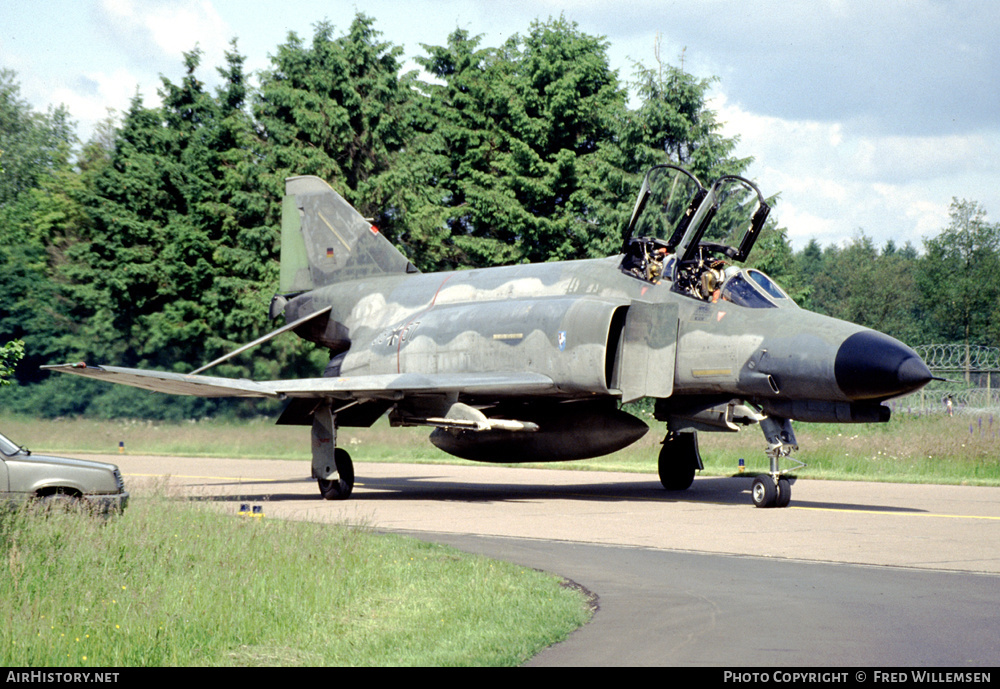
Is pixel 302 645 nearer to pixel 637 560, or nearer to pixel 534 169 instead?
pixel 637 560

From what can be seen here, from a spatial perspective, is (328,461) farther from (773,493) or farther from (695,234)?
(773,493)

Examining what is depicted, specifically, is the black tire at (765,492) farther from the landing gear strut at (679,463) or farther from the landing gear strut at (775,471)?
the landing gear strut at (679,463)

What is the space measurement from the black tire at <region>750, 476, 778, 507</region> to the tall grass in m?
5.49

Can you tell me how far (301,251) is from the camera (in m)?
20.8

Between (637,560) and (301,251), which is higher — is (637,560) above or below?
below

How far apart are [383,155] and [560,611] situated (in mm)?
34807

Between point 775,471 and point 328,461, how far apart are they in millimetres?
7031

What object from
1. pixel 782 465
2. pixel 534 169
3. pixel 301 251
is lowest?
pixel 782 465

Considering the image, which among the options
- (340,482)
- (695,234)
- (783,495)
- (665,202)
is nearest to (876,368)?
(783,495)

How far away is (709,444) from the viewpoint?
76.7 feet

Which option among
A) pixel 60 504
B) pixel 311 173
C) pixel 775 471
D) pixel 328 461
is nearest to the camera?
pixel 60 504

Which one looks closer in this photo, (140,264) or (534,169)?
(140,264)

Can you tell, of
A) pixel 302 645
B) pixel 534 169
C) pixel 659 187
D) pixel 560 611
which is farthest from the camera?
pixel 534 169
